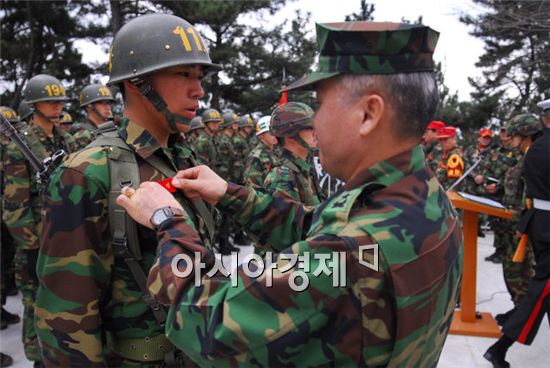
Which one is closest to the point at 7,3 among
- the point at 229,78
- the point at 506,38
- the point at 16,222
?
the point at 229,78

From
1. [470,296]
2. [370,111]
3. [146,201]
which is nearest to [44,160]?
[146,201]

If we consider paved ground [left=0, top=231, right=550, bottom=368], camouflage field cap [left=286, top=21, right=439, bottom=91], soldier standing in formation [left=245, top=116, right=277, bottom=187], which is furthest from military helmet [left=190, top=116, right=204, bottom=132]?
camouflage field cap [left=286, top=21, right=439, bottom=91]

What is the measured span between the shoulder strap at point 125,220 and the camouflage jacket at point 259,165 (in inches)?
191

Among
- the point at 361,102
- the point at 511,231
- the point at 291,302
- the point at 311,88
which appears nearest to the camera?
the point at 291,302

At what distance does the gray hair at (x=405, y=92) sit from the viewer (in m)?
1.29

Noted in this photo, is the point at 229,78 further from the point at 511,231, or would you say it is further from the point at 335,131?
the point at 335,131

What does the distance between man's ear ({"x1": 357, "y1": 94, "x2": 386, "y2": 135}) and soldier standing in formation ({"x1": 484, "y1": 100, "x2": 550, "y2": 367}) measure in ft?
11.7

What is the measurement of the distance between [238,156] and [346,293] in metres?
10.1

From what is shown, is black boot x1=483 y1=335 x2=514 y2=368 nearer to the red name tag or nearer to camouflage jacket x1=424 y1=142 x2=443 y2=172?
the red name tag

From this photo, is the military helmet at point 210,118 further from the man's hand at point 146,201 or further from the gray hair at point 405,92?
the gray hair at point 405,92

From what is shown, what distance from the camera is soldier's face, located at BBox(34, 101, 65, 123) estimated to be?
198 inches

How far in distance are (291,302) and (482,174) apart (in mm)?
8523

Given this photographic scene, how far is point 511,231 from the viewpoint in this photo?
6027 millimetres

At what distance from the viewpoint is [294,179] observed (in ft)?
13.7
